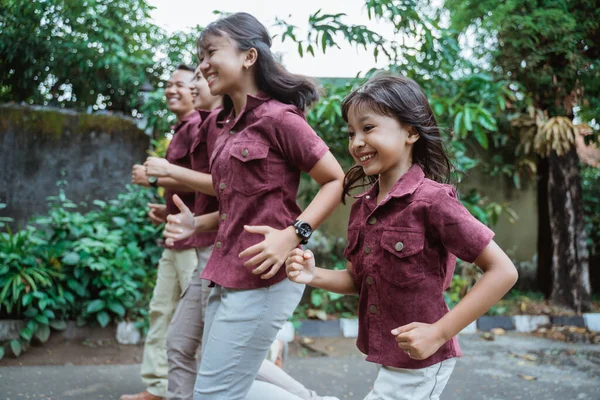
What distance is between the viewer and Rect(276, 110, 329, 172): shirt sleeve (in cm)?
198

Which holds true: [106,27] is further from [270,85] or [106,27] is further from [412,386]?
[412,386]

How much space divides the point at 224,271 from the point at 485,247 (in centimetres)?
86

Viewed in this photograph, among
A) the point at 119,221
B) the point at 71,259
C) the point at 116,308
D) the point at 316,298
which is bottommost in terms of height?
the point at 316,298

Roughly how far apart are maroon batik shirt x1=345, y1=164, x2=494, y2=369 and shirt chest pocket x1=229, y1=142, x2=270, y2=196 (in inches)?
17.6

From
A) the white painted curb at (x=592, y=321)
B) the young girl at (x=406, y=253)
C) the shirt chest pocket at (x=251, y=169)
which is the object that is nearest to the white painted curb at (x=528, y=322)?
the white painted curb at (x=592, y=321)

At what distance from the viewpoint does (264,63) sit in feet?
7.02

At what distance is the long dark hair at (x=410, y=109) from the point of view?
5.58 ft

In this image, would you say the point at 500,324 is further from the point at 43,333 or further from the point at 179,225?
the point at 179,225

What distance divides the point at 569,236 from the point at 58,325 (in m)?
5.12

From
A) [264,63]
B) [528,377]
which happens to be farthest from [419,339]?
[528,377]

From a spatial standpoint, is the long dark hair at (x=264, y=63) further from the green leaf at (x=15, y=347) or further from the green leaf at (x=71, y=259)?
the green leaf at (x=15, y=347)

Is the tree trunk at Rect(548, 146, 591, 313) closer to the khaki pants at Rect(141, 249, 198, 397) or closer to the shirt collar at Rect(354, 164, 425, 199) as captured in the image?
the khaki pants at Rect(141, 249, 198, 397)

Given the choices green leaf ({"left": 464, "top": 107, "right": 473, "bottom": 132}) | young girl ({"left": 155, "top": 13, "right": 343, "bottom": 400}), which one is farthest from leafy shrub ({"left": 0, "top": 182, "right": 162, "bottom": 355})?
green leaf ({"left": 464, "top": 107, "right": 473, "bottom": 132})

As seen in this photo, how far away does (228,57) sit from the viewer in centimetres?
208
